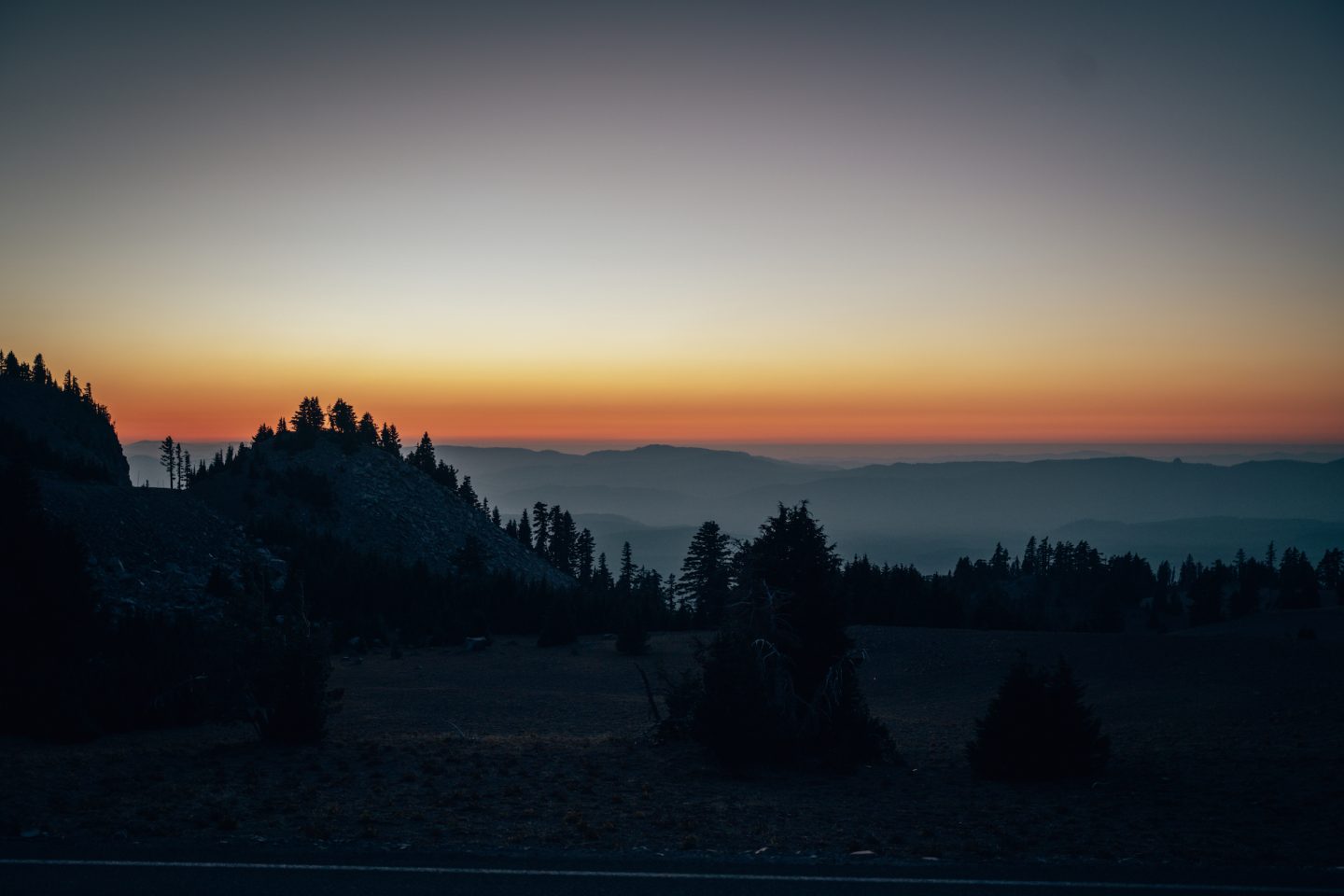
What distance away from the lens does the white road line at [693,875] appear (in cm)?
916

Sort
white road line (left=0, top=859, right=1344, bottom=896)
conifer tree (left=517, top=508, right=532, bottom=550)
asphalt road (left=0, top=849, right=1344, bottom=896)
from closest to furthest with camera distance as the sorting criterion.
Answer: asphalt road (left=0, top=849, right=1344, bottom=896)
white road line (left=0, top=859, right=1344, bottom=896)
conifer tree (left=517, top=508, right=532, bottom=550)

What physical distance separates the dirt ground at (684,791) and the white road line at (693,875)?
40.4 inches

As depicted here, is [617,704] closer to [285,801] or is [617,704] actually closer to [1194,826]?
[285,801]

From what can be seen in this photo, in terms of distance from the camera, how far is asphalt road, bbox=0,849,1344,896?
893cm

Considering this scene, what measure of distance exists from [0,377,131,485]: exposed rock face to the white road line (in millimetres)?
77558

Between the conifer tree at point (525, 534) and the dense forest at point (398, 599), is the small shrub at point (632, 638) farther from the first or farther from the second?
the conifer tree at point (525, 534)

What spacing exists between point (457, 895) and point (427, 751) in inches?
402

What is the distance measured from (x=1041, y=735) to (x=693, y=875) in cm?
1051

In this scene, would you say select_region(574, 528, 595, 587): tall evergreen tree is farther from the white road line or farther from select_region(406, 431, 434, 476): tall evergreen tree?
the white road line

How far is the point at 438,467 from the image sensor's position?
115 m

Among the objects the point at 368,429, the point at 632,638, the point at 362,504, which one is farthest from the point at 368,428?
the point at 632,638

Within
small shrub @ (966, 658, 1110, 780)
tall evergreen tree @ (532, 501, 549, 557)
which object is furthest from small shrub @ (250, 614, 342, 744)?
tall evergreen tree @ (532, 501, 549, 557)

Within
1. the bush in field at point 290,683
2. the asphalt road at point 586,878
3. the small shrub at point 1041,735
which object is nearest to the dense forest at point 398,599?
the bush in field at point 290,683

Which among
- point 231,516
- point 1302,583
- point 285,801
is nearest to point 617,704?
point 285,801
